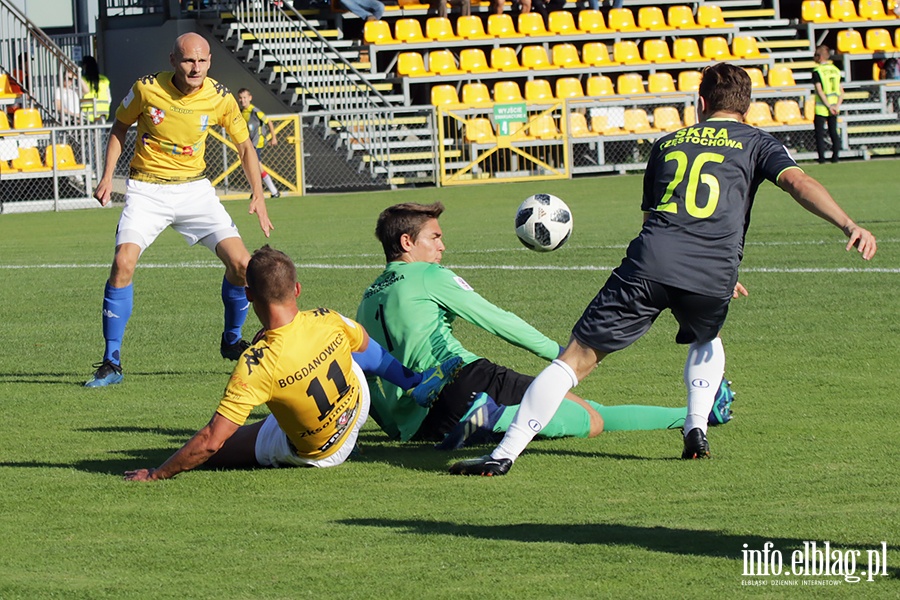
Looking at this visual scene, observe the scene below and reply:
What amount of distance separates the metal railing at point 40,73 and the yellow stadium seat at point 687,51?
1387 centimetres

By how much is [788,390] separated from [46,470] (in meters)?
3.83

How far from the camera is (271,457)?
580 centimetres

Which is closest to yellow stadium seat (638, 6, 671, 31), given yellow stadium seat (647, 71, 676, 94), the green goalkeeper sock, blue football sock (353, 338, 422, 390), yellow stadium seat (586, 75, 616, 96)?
yellow stadium seat (647, 71, 676, 94)

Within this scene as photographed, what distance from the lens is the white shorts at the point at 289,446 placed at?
571 centimetres

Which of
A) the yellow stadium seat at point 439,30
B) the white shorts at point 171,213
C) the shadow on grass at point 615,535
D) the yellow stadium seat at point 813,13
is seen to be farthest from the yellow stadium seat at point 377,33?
the shadow on grass at point 615,535

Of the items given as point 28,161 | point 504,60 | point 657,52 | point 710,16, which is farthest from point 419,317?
point 710,16

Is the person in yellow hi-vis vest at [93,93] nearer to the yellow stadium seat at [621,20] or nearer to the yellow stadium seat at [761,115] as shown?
the yellow stadium seat at [621,20]

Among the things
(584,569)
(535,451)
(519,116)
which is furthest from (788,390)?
(519,116)

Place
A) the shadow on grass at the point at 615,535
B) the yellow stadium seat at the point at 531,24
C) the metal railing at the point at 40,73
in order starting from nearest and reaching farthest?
the shadow on grass at the point at 615,535 → the metal railing at the point at 40,73 → the yellow stadium seat at the point at 531,24

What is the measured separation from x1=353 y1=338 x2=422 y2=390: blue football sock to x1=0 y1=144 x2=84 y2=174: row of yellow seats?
2042 centimetres

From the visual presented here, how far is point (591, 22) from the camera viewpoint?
32375 mm

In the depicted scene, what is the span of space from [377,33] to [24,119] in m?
8.52

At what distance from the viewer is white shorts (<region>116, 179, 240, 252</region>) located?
28.0 ft

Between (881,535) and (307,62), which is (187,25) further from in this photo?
(881,535)
